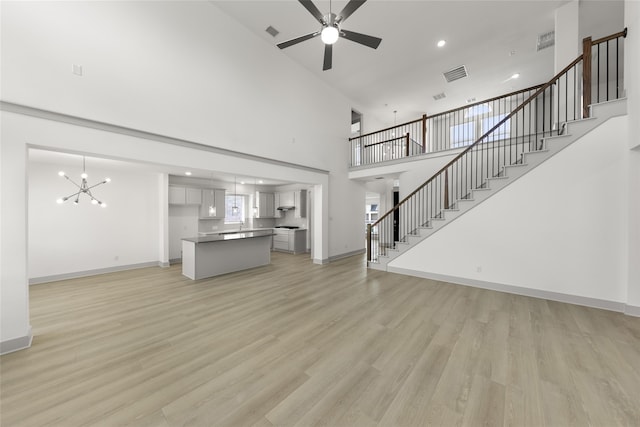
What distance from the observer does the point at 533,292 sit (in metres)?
4.03

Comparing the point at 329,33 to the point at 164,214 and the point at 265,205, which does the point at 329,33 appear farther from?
the point at 265,205

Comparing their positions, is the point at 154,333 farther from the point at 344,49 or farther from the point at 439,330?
the point at 344,49

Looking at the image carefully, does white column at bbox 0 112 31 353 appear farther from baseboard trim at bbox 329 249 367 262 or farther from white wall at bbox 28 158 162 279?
baseboard trim at bbox 329 249 367 262

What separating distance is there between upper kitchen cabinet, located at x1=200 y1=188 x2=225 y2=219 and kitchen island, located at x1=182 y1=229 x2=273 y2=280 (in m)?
2.00

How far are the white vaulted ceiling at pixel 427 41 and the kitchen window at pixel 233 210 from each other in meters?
5.54

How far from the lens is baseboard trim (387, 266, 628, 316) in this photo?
3465 mm

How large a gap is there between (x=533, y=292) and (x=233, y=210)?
8.78 meters

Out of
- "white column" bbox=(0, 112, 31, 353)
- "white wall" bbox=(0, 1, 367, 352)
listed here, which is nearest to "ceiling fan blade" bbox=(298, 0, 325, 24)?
"white wall" bbox=(0, 1, 367, 352)

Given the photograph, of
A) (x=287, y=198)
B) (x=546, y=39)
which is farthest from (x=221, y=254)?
(x=546, y=39)

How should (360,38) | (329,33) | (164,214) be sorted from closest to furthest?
(329,33)
(360,38)
(164,214)

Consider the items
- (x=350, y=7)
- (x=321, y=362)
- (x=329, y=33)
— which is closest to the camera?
(x=321, y=362)

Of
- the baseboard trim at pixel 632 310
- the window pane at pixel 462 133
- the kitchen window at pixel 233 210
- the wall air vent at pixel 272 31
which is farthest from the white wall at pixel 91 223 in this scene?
the window pane at pixel 462 133

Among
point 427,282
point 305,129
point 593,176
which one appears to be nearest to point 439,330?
point 427,282

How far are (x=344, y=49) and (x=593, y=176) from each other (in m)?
5.79
